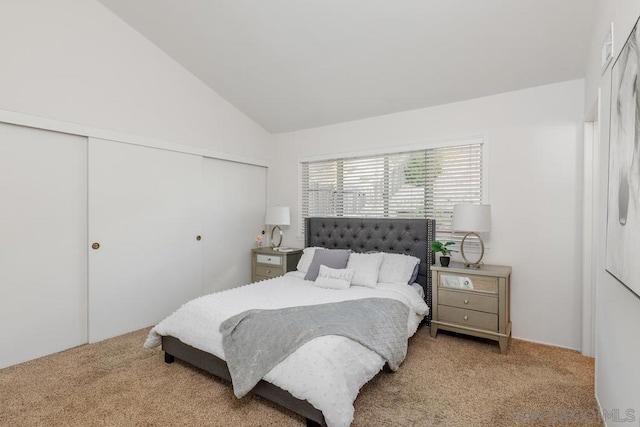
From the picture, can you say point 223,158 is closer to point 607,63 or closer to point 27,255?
point 27,255

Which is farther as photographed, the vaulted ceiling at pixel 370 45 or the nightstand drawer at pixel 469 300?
the nightstand drawer at pixel 469 300

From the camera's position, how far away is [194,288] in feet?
12.6

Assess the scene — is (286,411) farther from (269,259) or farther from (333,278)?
(269,259)

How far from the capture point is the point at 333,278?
3.09 m

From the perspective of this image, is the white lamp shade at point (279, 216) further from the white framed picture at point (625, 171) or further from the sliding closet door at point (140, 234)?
the white framed picture at point (625, 171)

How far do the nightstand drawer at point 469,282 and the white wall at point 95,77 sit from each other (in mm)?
3028

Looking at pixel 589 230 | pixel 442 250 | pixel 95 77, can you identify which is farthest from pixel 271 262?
pixel 589 230

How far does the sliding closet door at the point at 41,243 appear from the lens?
8.32 ft

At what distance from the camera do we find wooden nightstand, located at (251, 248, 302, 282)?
13.3 ft

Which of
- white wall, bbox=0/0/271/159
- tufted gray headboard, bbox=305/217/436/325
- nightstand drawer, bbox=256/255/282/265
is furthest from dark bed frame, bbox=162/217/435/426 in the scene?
white wall, bbox=0/0/271/159

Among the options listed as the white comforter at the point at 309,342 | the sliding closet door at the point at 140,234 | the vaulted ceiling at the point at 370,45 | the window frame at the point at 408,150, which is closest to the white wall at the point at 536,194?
the window frame at the point at 408,150

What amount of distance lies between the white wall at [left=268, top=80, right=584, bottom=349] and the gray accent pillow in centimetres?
142

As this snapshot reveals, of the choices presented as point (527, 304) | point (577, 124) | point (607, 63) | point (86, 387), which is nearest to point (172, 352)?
point (86, 387)

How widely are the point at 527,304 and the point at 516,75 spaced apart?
6.79ft
